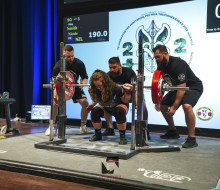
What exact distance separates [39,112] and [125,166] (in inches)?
119

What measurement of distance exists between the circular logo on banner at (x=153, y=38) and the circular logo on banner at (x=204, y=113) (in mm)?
714

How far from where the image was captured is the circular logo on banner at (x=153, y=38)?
3889 millimetres

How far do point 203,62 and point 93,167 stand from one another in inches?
96.7

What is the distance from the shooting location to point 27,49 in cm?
546

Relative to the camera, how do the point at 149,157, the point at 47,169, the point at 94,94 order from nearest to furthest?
the point at 47,169
the point at 149,157
the point at 94,94

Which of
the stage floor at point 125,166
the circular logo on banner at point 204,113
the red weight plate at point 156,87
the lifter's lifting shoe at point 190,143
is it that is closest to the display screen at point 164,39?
the circular logo on banner at point 204,113

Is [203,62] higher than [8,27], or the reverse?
[8,27]

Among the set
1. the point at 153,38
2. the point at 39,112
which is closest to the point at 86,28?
the point at 153,38

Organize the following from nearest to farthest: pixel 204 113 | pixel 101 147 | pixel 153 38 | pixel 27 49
A: pixel 101 147, pixel 204 113, pixel 153 38, pixel 27 49

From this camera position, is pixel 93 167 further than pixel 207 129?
No

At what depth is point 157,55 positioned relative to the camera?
3055 millimetres

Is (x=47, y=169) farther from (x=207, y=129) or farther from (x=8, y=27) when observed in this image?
(x=8, y=27)

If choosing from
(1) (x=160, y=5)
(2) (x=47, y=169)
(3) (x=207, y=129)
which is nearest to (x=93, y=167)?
(2) (x=47, y=169)

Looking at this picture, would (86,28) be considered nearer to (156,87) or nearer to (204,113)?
(204,113)
